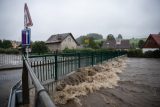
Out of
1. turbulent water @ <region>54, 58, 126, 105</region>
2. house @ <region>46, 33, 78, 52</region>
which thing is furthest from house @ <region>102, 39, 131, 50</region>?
turbulent water @ <region>54, 58, 126, 105</region>

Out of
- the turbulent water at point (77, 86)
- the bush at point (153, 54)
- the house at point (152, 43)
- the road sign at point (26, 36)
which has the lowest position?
the turbulent water at point (77, 86)

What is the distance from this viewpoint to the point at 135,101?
489cm

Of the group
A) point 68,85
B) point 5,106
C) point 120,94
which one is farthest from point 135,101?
point 5,106

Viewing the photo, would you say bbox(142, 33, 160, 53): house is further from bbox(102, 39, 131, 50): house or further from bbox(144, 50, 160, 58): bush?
bbox(102, 39, 131, 50): house

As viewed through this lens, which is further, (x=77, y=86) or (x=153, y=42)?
(x=153, y=42)

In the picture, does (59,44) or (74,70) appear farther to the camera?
(59,44)

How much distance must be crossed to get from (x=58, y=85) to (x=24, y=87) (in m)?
1.70

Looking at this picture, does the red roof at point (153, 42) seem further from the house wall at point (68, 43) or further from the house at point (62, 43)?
the house at point (62, 43)

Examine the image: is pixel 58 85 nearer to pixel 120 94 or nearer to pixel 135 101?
pixel 120 94

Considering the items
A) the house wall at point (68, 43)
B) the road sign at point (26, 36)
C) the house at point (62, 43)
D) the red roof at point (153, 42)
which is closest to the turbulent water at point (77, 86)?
the road sign at point (26, 36)

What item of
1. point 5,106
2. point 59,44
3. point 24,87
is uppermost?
point 59,44

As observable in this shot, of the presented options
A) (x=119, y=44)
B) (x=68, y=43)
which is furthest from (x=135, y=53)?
(x=119, y=44)

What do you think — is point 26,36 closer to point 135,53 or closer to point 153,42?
point 135,53

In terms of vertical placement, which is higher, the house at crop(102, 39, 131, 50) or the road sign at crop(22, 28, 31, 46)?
the house at crop(102, 39, 131, 50)
